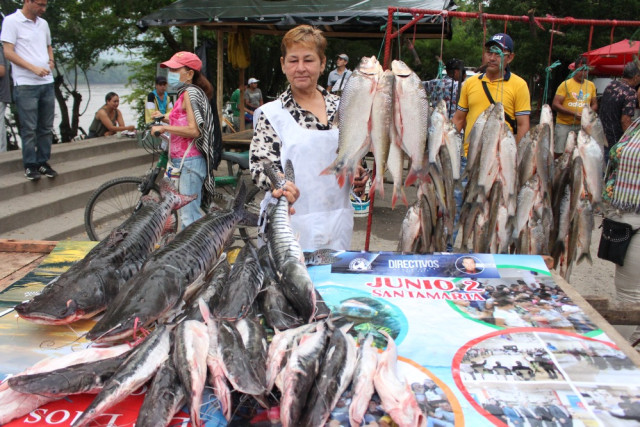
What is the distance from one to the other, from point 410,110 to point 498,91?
1.75 m

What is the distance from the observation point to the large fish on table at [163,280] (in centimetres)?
165

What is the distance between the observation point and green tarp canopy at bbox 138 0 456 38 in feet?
29.2

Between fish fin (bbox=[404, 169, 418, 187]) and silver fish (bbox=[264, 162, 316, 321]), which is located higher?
fish fin (bbox=[404, 169, 418, 187])

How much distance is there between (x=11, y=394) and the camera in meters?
1.41

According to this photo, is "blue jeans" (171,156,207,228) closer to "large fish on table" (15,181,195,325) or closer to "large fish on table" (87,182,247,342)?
"large fish on table" (15,181,195,325)

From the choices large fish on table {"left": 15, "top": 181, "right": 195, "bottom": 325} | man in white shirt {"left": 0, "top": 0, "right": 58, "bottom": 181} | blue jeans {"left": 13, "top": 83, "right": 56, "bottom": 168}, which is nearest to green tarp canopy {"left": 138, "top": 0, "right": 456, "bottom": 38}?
man in white shirt {"left": 0, "top": 0, "right": 58, "bottom": 181}

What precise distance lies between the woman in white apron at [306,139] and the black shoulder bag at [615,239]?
177cm

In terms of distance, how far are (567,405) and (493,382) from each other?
22 centimetres

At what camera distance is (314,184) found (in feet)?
9.00

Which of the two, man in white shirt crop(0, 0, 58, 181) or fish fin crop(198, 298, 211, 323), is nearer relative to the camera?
fish fin crop(198, 298, 211, 323)

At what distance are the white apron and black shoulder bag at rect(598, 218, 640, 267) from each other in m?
1.80

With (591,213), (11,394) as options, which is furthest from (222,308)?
(591,213)

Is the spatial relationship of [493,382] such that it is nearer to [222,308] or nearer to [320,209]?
[222,308]

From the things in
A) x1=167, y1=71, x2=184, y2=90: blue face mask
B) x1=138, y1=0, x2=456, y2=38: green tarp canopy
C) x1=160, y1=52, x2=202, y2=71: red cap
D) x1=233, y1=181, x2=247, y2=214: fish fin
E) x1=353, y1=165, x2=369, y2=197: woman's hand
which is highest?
x1=138, y1=0, x2=456, y2=38: green tarp canopy
